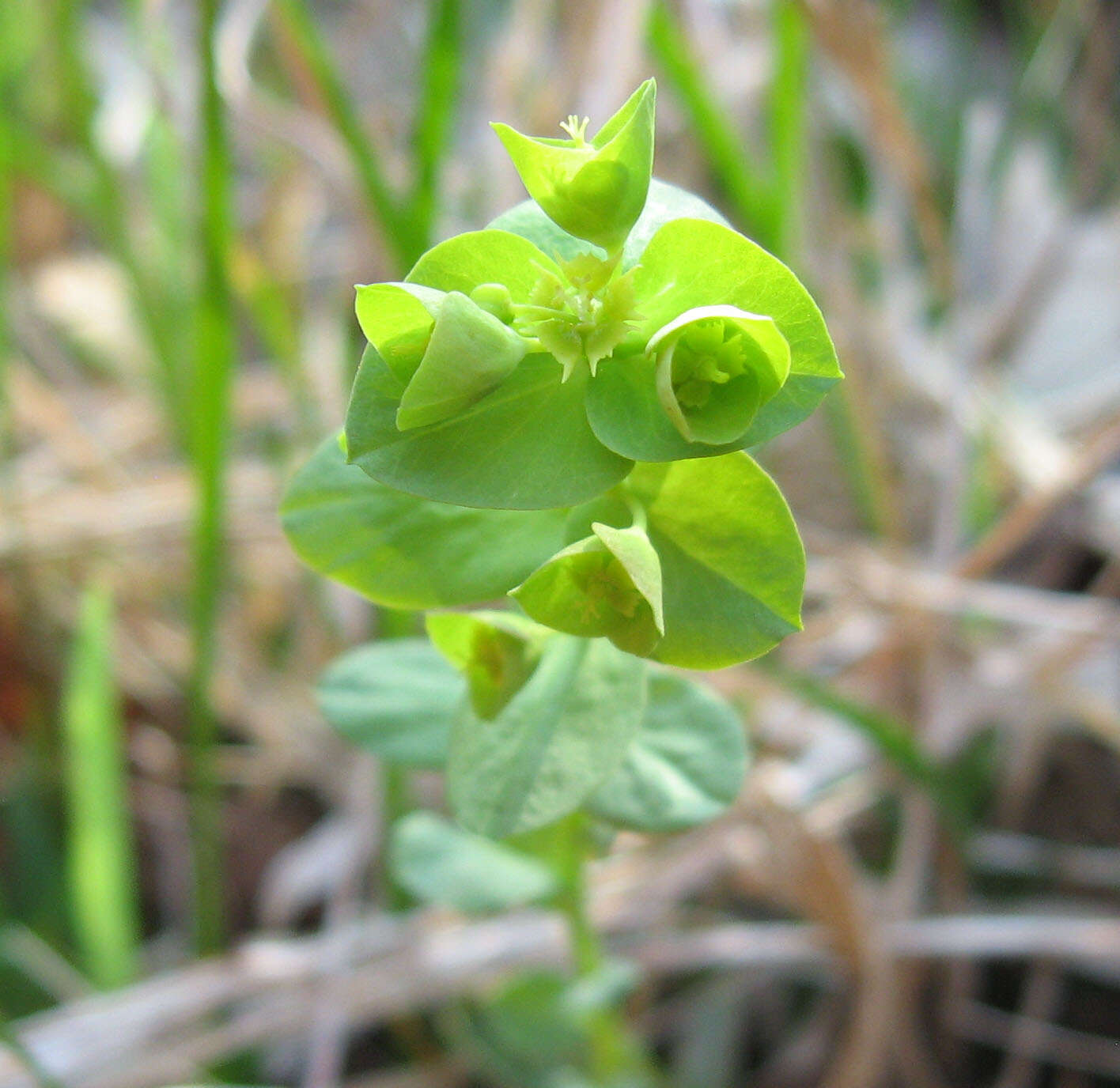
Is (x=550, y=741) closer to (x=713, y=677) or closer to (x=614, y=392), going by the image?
(x=614, y=392)

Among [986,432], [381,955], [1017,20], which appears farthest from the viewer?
[1017,20]

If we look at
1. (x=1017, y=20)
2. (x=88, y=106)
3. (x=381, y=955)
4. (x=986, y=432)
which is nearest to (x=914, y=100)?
(x=1017, y=20)

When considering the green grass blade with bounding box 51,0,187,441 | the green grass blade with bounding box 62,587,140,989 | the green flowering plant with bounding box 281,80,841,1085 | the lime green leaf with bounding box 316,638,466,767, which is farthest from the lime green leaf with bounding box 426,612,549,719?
the green grass blade with bounding box 51,0,187,441

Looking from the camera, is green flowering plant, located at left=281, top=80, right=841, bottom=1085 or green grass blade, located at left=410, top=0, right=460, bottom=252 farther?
green grass blade, located at left=410, top=0, right=460, bottom=252

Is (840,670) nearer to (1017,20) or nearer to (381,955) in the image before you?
(381,955)

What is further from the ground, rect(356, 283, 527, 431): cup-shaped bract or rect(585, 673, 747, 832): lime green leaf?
rect(356, 283, 527, 431): cup-shaped bract

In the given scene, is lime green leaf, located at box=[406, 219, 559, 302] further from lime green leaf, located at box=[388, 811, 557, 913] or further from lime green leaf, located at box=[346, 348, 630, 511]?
lime green leaf, located at box=[388, 811, 557, 913]

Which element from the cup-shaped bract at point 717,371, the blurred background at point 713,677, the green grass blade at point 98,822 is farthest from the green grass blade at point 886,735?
the green grass blade at point 98,822
